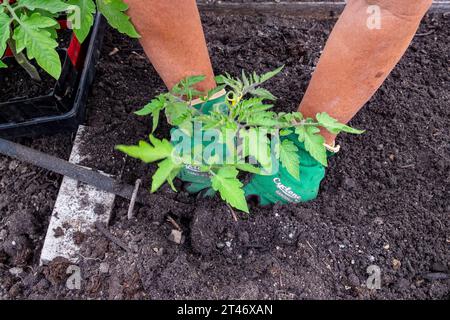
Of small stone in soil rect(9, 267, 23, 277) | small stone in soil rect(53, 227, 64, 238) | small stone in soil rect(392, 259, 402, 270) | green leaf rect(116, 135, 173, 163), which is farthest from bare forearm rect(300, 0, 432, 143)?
small stone in soil rect(9, 267, 23, 277)

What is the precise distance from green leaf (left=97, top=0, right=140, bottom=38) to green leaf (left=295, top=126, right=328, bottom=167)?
0.61 metres

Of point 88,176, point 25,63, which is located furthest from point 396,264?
point 25,63

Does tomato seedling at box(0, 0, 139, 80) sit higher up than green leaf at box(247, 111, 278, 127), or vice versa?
tomato seedling at box(0, 0, 139, 80)

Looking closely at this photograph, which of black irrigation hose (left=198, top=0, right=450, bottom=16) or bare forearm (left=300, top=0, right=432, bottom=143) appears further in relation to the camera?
black irrigation hose (left=198, top=0, right=450, bottom=16)

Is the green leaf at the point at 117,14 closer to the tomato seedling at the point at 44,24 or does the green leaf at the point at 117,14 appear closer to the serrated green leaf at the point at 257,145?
the tomato seedling at the point at 44,24

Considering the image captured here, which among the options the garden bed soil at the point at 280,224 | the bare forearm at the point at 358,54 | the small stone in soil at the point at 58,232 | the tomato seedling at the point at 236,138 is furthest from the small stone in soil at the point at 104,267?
the bare forearm at the point at 358,54

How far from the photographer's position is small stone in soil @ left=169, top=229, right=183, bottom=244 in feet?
5.61

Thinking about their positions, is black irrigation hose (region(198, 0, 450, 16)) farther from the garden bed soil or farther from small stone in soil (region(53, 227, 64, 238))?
small stone in soil (region(53, 227, 64, 238))

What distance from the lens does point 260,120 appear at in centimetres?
133

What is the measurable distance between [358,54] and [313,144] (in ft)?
1.02

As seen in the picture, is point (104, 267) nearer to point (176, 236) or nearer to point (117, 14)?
point (176, 236)

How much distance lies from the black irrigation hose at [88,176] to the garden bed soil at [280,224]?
4 cm

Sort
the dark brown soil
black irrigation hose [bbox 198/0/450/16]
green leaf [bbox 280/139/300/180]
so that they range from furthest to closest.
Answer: black irrigation hose [bbox 198/0/450/16] < the dark brown soil < green leaf [bbox 280/139/300/180]

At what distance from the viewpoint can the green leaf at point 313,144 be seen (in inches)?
52.8
